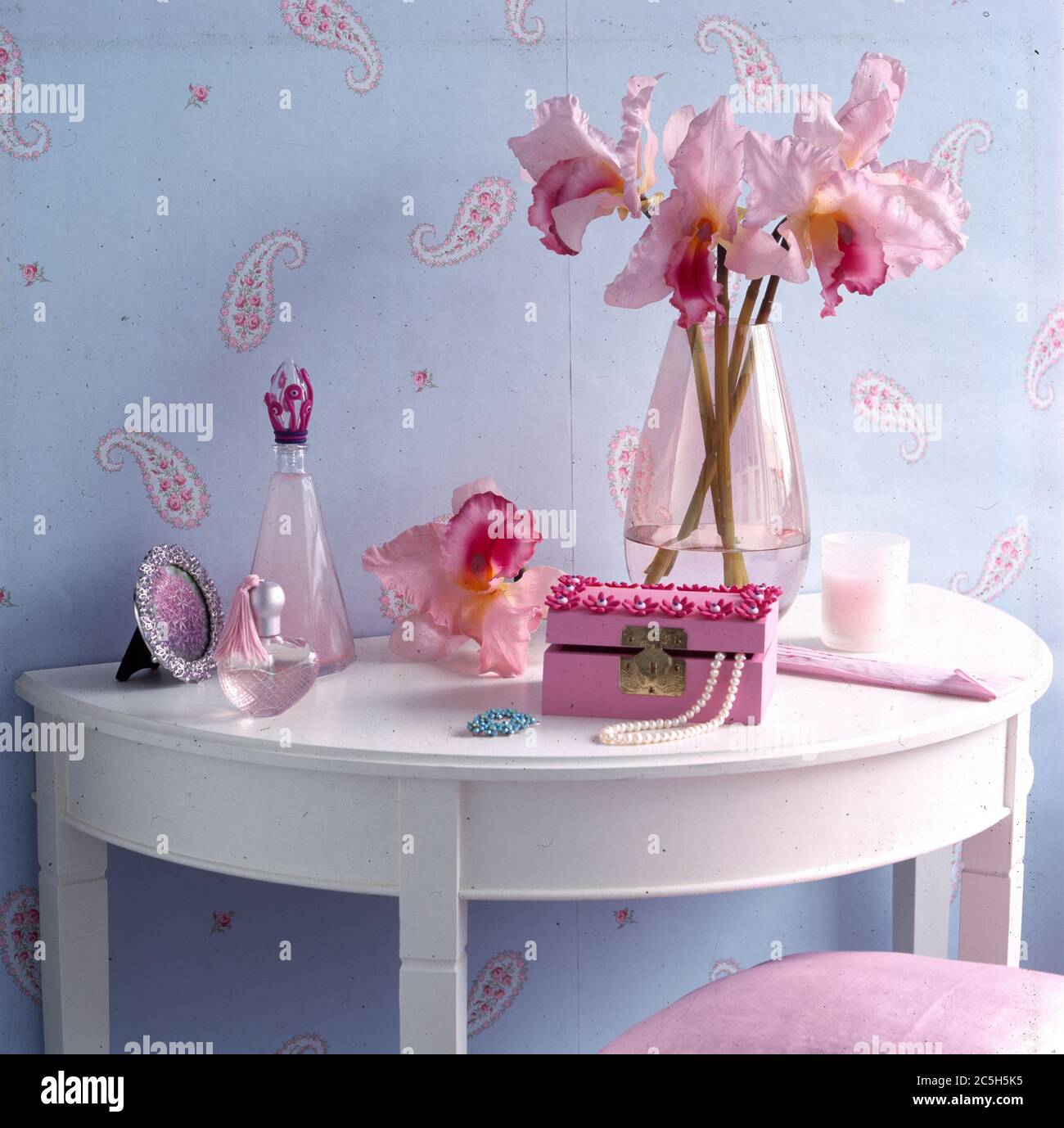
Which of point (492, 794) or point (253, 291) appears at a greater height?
point (253, 291)

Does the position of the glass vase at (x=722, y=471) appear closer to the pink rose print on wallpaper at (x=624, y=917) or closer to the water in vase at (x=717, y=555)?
the water in vase at (x=717, y=555)

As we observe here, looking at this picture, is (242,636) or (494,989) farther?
(494,989)

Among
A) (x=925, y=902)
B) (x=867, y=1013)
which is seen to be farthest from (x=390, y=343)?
(x=925, y=902)

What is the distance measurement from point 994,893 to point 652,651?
45cm

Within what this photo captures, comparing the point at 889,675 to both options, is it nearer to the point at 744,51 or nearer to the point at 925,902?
the point at 925,902

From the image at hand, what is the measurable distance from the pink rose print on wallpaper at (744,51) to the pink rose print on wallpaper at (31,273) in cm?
70

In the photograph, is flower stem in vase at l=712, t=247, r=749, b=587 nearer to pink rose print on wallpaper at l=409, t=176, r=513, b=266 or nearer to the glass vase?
the glass vase

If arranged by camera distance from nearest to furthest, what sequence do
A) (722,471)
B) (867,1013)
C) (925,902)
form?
(867,1013)
(722,471)
(925,902)

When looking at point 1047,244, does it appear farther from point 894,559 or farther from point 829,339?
point 894,559

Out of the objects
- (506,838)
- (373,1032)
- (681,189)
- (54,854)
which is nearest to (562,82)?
(681,189)

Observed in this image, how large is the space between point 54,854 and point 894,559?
2.72ft

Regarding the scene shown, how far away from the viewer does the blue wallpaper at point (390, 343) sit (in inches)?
47.8

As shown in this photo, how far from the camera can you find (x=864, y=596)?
1.19 m

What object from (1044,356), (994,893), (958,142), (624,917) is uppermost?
(958,142)
